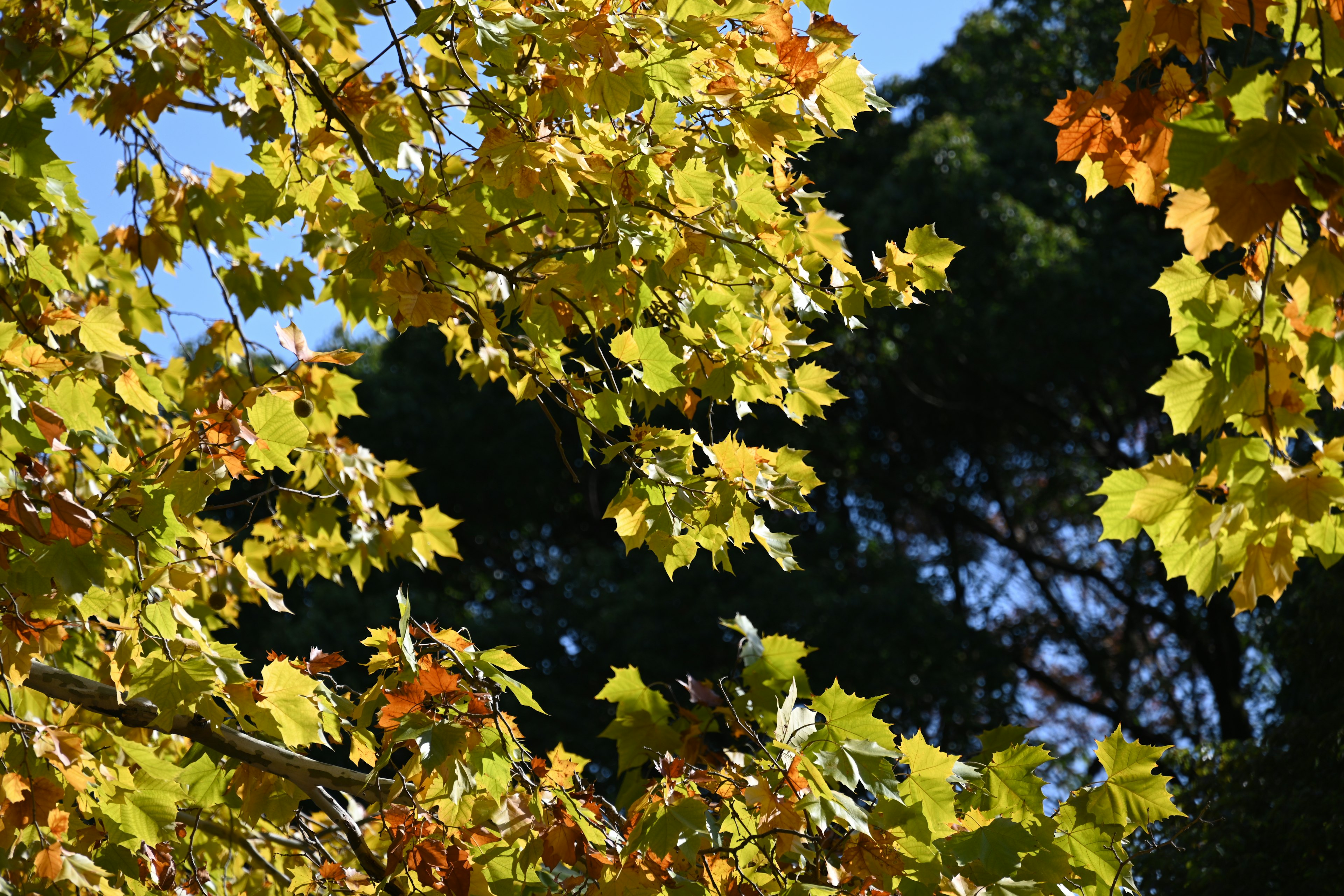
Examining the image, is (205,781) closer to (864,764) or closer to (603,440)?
(603,440)

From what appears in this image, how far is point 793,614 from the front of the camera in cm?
1066

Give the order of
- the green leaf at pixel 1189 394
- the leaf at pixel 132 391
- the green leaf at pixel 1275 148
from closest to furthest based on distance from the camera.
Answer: the green leaf at pixel 1275 148, the green leaf at pixel 1189 394, the leaf at pixel 132 391

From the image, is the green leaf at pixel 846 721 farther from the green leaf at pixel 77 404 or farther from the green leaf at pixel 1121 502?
the green leaf at pixel 77 404

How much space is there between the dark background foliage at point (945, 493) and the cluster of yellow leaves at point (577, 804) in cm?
629

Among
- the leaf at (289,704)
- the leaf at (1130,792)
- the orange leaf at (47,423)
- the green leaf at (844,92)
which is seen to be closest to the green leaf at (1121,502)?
the leaf at (1130,792)

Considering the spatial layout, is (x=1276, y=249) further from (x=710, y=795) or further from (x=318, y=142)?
(x=318, y=142)

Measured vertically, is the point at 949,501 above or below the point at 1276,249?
above

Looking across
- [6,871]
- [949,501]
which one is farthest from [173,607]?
[949,501]

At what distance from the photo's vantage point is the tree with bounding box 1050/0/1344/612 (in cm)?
148

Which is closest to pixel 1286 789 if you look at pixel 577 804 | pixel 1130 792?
pixel 1130 792

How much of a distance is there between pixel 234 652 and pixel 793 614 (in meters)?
8.60

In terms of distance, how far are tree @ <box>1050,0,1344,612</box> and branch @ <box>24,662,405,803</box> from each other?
1897 millimetres

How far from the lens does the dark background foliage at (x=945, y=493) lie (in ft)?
35.6

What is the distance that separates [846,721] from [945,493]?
11.4 meters
